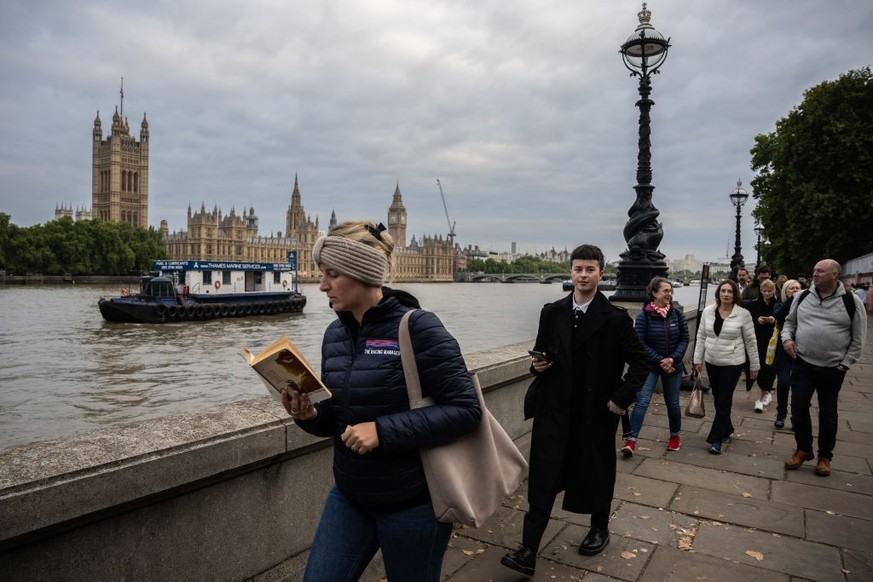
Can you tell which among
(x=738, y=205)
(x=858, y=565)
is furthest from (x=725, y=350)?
(x=738, y=205)

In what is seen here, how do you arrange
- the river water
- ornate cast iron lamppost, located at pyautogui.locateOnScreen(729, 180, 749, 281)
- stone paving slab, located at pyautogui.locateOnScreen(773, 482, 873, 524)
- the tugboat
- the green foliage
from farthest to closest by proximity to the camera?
the green foliage, the tugboat, ornate cast iron lamppost, located at pyautogui.locateOnScreen(729, 180, 749, 281), the river water, stone paving slab, located at pyautogui.locateOnScreen(773, 482, 873, 524)

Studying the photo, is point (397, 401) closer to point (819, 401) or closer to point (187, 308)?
point (819, 401)

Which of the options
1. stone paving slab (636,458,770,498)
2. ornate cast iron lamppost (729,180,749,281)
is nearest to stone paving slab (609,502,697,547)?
stone paving slab (636,458,770,498)

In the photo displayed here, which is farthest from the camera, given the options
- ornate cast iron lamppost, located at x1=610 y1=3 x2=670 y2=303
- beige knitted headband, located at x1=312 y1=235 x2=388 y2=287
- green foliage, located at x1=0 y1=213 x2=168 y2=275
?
green foliage, located at x1=0 y1=213 x2=168 y2=275

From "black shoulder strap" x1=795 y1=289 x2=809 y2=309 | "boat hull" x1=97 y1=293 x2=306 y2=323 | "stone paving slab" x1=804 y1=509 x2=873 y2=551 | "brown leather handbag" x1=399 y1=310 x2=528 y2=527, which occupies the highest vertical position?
"black shoulder strap" x1=795 y1=289 x2=809 y2=309

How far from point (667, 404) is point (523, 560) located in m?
3.05

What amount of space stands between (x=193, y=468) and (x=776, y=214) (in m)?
36.0

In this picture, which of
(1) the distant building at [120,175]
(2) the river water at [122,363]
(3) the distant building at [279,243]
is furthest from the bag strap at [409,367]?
(1) the distant building at [120,175]

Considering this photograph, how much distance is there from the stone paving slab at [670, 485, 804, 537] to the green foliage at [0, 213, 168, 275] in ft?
290

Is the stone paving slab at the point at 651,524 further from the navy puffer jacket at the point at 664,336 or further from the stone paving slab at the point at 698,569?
the navy puffer jacket at the point at 664,336

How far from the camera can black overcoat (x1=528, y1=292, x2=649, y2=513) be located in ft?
11.3

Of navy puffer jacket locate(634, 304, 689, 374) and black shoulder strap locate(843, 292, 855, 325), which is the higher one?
black shoulder strap locate(843, 292, 855, 325)

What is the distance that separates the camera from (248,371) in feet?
Result: 67.2

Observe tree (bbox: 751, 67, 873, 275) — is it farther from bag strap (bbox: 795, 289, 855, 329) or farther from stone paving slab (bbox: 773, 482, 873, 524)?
stone paving slab (bbox: 773, 482, 873, 524)
